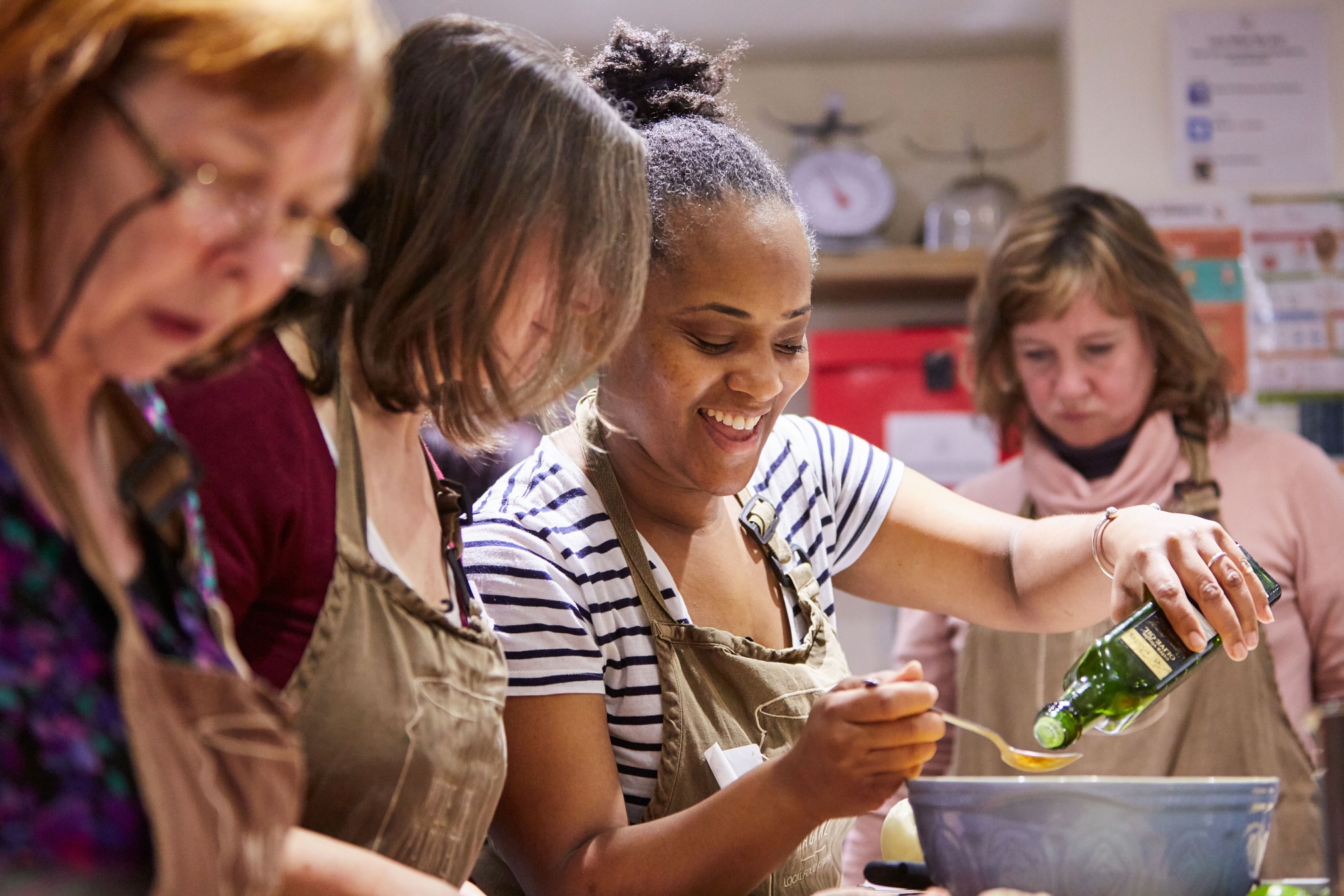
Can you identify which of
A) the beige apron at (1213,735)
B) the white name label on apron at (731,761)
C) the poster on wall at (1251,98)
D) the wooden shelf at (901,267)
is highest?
the poster on wall at (1251,98)

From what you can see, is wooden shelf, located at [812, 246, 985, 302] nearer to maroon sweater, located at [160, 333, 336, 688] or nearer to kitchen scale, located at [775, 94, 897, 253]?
kitchen scale, located at [775, 94, 897, 253]

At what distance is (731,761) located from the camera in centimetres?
120

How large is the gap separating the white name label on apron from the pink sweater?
806 millimetres

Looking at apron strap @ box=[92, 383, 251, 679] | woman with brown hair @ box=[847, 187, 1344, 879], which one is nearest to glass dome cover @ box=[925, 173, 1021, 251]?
woman with brown hair @ box=[847, 187, 1344, 879]

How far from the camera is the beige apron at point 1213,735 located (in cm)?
198

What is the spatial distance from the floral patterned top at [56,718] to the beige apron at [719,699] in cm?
63

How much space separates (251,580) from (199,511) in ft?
0.20

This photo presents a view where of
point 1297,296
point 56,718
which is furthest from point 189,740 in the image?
point 1297,296

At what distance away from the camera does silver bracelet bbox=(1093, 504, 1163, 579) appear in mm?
1347

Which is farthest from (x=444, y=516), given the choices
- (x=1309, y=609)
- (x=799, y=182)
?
(x=799, y=182)

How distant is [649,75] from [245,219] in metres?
0.86

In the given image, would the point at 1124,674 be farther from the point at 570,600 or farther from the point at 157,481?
the point at 157,481

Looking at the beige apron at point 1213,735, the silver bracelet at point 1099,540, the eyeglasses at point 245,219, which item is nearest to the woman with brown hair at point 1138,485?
the beige apron at point 1213,735

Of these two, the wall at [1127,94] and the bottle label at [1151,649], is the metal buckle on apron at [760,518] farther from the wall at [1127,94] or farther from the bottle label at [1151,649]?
the wall at [1127,94]
